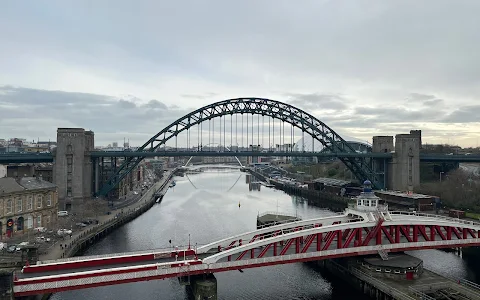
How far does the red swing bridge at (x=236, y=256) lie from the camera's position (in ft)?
57.2

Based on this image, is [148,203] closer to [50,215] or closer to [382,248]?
[50,215]

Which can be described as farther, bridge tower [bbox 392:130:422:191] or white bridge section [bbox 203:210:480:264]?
bridge tower [bbox 392:130:422:191]

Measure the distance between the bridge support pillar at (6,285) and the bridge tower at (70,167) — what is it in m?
29.3

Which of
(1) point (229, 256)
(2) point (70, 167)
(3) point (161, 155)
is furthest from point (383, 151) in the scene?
(1) point (229, 256)

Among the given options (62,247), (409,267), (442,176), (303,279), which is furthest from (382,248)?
(442,176)

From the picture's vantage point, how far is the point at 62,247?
27.0 metres

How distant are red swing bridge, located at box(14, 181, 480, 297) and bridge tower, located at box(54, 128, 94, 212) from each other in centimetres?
2745

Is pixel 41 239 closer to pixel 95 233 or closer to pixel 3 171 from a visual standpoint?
pixel 95 233

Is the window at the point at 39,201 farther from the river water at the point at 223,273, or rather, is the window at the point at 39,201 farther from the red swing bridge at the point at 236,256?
the red swing bridge at the point at 236,256

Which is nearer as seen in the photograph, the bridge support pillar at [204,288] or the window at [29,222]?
the bridge support pillar at [204,288]

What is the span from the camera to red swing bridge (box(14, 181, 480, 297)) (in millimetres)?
17422

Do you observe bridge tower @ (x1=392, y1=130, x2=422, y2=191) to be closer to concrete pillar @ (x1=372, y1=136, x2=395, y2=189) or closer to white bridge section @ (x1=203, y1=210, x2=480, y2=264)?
concrete pillar @ (x1=372, y1=136, x2=395, y2=189)

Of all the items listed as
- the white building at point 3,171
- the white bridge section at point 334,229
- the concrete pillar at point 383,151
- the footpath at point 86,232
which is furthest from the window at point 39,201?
the concrete pillar at point 383,151

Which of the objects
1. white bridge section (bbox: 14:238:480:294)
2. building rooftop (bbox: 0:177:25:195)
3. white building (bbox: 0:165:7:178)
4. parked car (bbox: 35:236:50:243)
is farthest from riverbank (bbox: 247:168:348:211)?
white building (bbox: 0:165:7:178)
